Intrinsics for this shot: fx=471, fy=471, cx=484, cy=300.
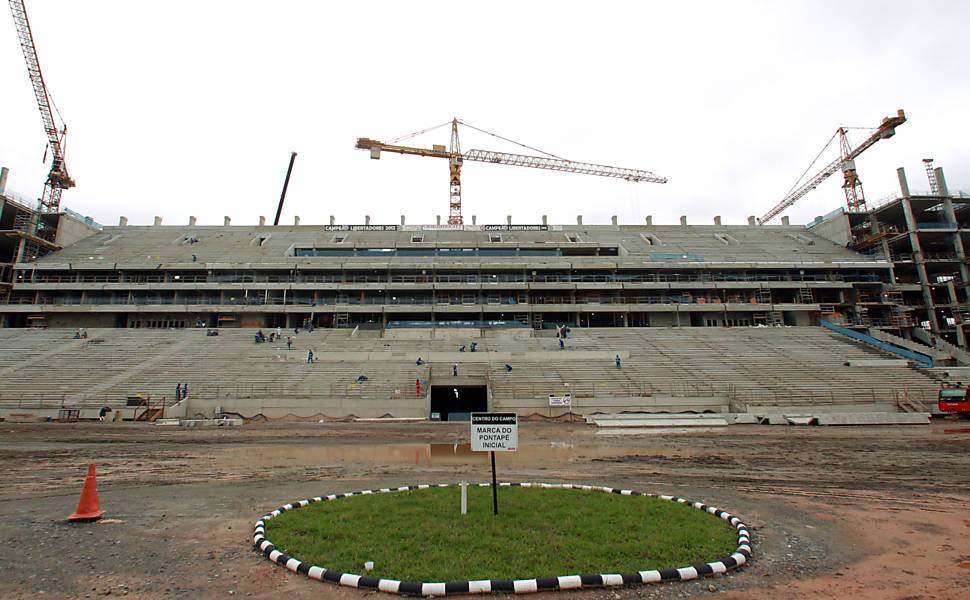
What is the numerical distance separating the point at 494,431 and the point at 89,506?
8284 mm

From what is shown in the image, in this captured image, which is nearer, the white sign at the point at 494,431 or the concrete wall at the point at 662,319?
the white sign at the point at 494,431

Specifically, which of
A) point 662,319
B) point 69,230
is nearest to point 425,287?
point 662,319

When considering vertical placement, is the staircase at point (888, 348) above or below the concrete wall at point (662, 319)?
below

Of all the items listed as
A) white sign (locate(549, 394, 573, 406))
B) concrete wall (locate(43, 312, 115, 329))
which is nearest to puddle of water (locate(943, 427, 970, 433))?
white sign (locate(549, 394, 573, 406))

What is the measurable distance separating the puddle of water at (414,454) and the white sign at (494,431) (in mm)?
7506

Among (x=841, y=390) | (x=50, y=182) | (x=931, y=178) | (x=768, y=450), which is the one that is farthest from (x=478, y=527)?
(x=50, y=182)

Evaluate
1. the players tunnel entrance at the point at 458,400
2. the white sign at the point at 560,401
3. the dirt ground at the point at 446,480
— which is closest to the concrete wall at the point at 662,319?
the players tunnel entrance at the point at 458,400

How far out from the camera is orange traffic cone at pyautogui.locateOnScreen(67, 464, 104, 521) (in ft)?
30.5

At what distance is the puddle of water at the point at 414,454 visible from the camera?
54.3 ft

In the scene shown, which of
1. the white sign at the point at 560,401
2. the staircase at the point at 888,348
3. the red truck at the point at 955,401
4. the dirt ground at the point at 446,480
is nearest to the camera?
the dirt ground at the point at 446,480

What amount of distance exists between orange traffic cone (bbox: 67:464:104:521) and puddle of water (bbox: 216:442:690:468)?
6.38 m

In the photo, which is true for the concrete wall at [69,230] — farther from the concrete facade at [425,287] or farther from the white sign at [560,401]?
the white sign at [560,401]

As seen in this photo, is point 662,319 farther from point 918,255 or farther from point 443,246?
point 918,255

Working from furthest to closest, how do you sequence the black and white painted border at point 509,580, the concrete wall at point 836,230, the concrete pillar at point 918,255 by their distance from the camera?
the concrete wall at point 836,230 < the concrete pillar at point 918,255 < the black and white painted border at point 509,580
